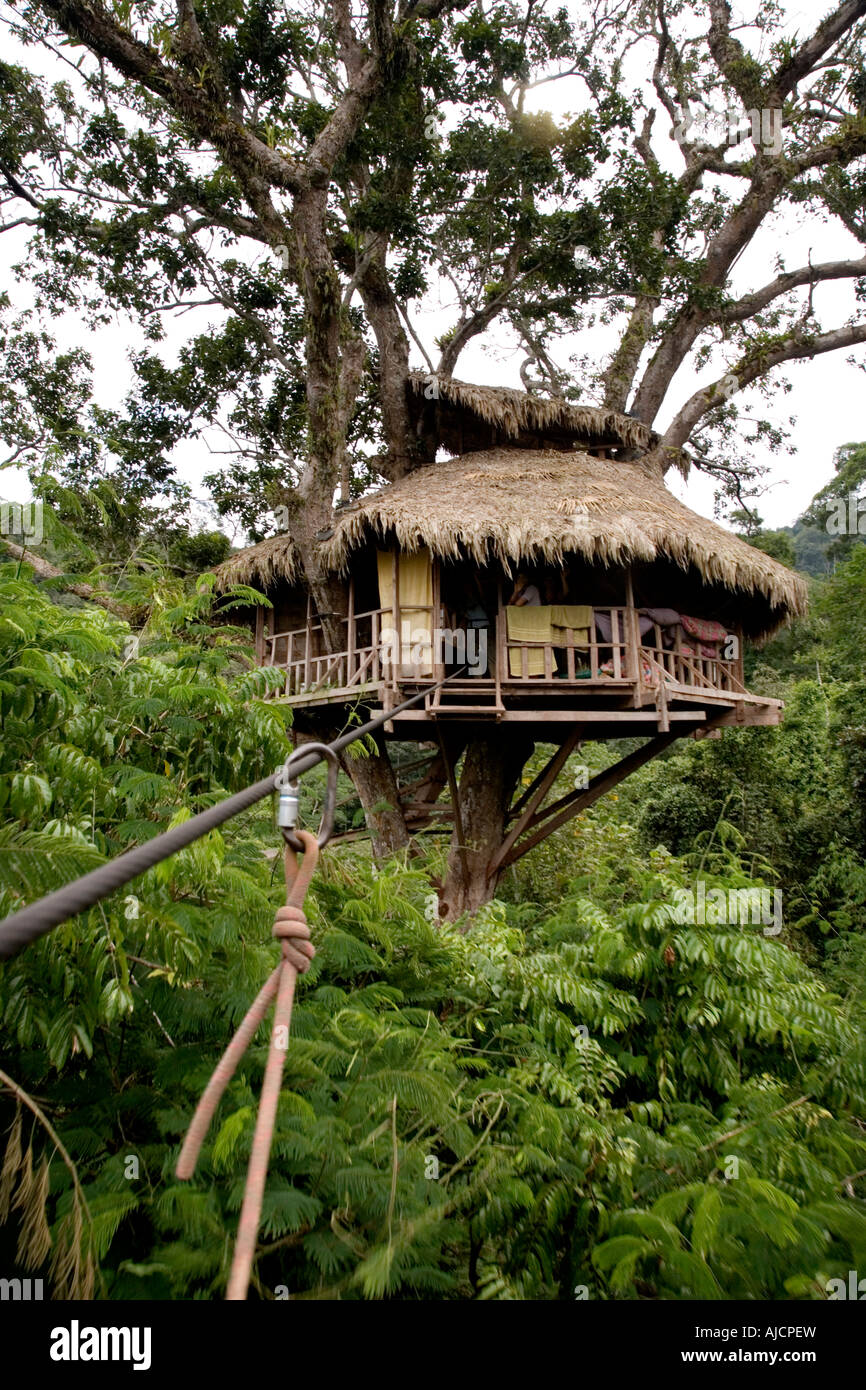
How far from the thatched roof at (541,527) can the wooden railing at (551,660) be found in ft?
2.37

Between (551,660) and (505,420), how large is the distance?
451cm

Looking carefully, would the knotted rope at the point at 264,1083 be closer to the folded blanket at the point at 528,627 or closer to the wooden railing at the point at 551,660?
→ the wooden railing at the point at 551,660

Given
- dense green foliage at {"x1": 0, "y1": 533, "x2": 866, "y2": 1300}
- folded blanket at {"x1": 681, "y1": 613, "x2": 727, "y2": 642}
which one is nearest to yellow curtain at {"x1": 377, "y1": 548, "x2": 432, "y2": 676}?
folded blanket at {"x1": 681, "y1": 613, "x2": 727, "y2": 642}

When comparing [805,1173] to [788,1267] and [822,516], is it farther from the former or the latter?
[822,516]

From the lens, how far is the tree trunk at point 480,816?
9789 millimetres

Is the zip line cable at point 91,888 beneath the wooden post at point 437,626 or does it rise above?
beneath

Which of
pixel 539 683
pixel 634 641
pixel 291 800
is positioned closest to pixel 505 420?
pixel 634 641

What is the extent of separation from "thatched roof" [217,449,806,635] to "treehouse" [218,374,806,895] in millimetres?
25

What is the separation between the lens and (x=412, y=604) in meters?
8.81

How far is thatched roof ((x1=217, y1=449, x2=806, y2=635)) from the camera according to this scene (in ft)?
27.0

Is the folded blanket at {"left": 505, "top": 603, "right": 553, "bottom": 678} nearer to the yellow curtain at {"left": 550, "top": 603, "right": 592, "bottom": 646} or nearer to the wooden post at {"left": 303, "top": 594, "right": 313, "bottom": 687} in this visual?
the yellow curtain at {"left": 550, "top": 603, "right": 592, "bottom": 646}

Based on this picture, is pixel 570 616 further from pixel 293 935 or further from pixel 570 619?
pixel 293 935

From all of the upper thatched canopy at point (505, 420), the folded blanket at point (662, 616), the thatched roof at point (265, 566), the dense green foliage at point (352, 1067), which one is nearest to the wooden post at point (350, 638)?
the thatched roof at point (265, 566)

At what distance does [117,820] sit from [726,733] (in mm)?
11465
